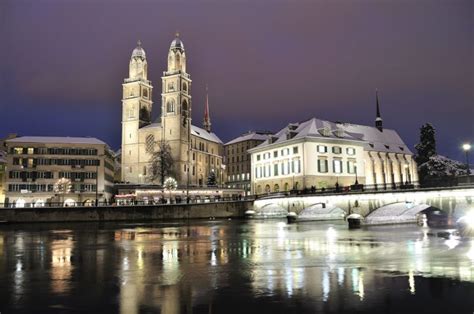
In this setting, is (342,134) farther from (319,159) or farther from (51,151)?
(51,151)

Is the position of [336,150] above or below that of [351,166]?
above

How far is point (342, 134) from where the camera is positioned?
326 feet

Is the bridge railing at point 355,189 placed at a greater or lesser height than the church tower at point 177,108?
lesser

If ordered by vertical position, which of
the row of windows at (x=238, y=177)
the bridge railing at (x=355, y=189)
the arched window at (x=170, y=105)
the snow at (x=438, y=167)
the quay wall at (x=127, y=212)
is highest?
the arched window at (x=170, y=105)

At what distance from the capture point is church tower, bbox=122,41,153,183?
137250mm

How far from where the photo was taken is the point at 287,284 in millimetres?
15086

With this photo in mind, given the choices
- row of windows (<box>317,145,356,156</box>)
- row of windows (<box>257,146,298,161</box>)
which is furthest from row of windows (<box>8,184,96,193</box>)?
row of windows (<box>317,145,356,156</box>)

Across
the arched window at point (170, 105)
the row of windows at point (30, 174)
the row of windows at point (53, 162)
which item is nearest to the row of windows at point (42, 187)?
the row of windows at point (30, 174)

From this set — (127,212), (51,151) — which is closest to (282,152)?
(127,212)

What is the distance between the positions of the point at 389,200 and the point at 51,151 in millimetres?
77471

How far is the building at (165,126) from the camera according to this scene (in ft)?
441

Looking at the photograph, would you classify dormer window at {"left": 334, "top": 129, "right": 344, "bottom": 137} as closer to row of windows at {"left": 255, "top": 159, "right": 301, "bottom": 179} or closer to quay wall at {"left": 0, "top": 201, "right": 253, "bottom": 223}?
row of windows at {"left": 255, "top": 159, "right": 301, "bottom": 179}

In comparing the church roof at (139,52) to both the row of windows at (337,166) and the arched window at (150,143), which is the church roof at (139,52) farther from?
the row of windows at (337,166)

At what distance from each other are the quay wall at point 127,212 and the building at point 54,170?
1953 cm
